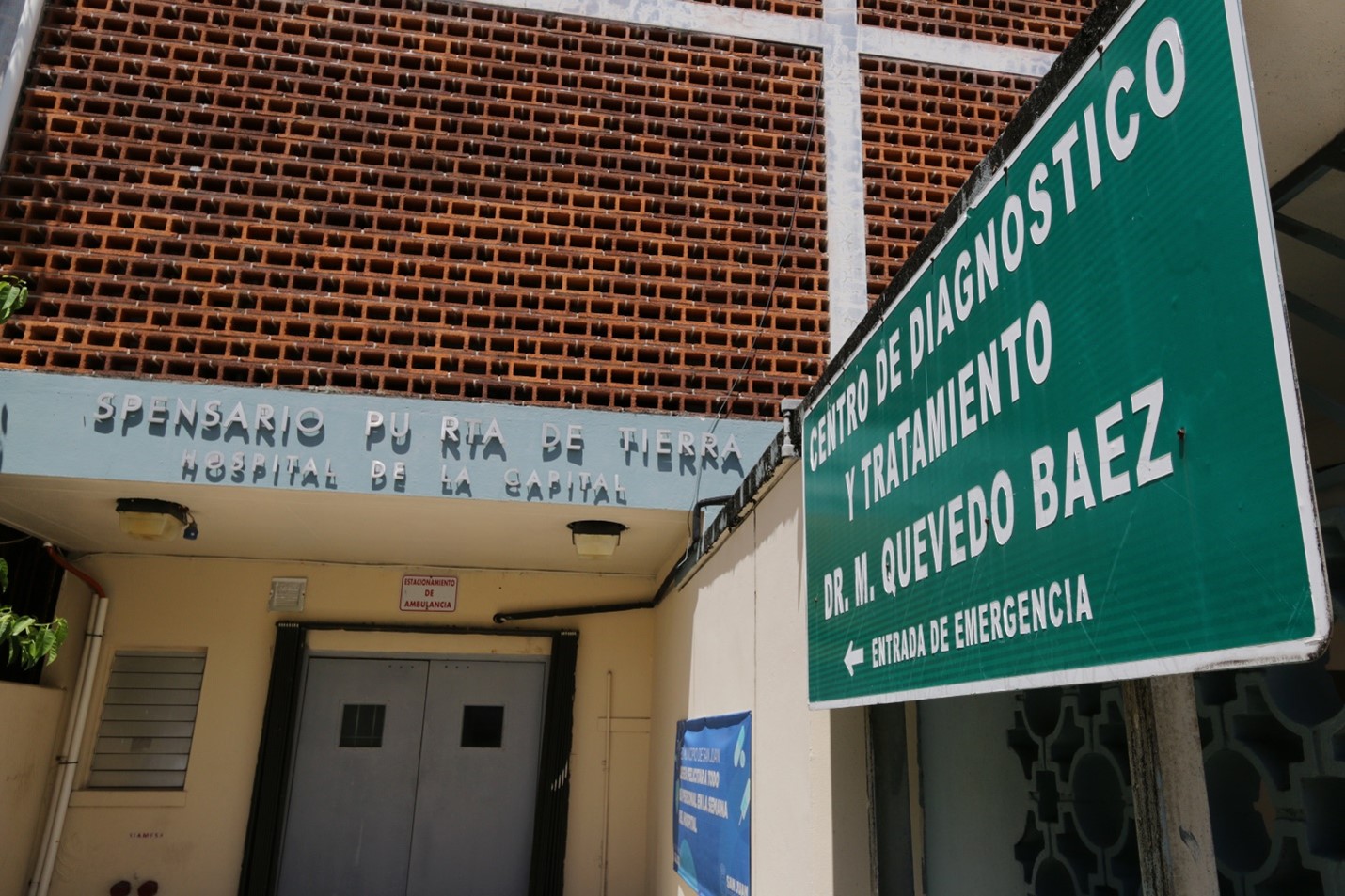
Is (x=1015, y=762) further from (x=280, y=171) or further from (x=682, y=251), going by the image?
(x=280, y=171)

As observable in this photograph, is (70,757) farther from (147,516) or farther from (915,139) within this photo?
(915,139)

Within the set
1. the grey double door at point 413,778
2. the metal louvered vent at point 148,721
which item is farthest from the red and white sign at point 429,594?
the metal louvered vent at point 148,721

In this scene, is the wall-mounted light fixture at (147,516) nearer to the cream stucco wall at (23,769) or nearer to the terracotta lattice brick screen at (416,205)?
the terracotta lattice brick screen at (416,205)

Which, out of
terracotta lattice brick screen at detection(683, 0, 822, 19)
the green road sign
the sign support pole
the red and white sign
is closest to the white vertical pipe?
the red and white sign

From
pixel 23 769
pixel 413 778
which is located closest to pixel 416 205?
pixel 413 778

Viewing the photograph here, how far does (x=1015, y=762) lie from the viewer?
11.0 ft

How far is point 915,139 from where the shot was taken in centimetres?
743

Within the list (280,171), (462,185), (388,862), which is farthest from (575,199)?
(388,862)

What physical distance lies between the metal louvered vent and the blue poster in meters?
4.16

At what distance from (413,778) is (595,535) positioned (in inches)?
118

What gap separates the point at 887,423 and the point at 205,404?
15.1ft

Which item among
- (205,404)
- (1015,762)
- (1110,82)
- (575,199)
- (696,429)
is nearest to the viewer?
(1110,82)

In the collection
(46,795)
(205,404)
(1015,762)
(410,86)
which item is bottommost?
(46,795)

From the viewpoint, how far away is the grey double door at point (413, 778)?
796 cm
